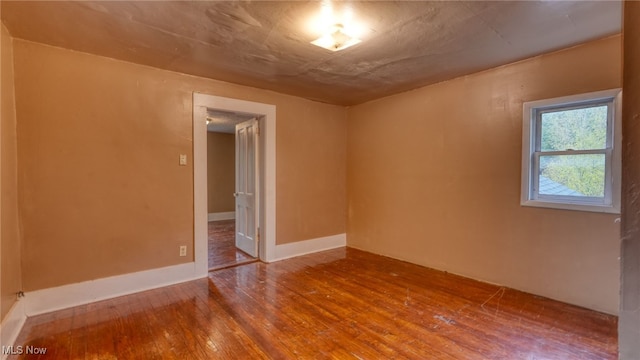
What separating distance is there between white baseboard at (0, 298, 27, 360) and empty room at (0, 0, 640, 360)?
0.02 meters

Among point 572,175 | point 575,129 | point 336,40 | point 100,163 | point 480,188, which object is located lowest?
point 480,188

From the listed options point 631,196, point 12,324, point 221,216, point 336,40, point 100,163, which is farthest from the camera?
point 221,216

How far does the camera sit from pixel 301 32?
237 centimetres

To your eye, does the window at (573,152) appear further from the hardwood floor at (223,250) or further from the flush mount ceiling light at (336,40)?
the hardwood floor at (223,250)

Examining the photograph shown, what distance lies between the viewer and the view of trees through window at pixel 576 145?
2629 mm

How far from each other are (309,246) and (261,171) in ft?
4.44

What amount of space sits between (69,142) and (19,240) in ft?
2.98

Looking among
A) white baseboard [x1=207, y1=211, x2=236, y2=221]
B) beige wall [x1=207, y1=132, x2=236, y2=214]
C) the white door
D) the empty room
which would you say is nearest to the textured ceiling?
the empty room

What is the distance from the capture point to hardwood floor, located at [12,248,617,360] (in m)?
2.05

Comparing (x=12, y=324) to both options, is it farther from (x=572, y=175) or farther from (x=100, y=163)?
(x=572, y=175)

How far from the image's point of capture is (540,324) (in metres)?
2.40

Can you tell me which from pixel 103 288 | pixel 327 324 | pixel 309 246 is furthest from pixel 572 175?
pixel 103 288

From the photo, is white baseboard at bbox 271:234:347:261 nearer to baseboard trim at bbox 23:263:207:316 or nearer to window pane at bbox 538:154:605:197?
baseboard trim at bbox 23:263:207:316

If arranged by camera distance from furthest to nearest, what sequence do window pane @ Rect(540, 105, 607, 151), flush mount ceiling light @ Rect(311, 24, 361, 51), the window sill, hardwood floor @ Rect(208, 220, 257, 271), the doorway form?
the doorway
hardwood floor @ Rect(208, 220, 257, 271)
window pane @ Rect(540, 105, 607, 151)
the window sill
flush mount ceiling light @ Rect(311, 24, 361, 51)
